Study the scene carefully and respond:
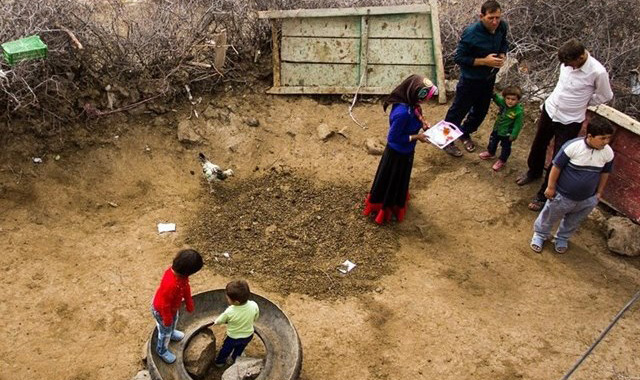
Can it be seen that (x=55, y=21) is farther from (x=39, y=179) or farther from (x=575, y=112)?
(x=575, y=112)

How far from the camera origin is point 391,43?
22.9 feet

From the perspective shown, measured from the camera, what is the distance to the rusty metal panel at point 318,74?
6.98 meters

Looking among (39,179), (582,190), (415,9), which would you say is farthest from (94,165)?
(582,190)

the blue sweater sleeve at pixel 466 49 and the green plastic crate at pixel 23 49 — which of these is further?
the blue sweater sleeve at pixel 466 49

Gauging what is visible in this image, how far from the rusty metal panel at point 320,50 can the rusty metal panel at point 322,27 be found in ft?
0.20

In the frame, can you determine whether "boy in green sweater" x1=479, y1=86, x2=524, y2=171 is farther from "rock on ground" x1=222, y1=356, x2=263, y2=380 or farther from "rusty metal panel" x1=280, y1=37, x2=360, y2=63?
"rock on ground" x1=222, y1=356, x2=263, y2=380

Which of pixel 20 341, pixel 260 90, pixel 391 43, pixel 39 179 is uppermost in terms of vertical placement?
pixel 391 43

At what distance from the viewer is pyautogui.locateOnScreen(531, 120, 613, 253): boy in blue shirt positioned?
4448 mm

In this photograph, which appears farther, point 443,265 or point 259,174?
point 259,174

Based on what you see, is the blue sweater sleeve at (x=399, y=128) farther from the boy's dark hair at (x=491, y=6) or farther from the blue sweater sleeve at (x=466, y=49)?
the boy's dark hair at (x=491, y=6)

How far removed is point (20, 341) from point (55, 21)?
342 cm

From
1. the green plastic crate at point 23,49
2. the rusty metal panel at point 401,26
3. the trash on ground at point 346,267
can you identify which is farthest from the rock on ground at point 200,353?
the rusty metal panel at point 401,26

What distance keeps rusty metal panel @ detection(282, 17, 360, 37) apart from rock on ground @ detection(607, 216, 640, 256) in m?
3.72

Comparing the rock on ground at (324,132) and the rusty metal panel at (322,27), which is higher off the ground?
the rusty metal panel at (322,27)
